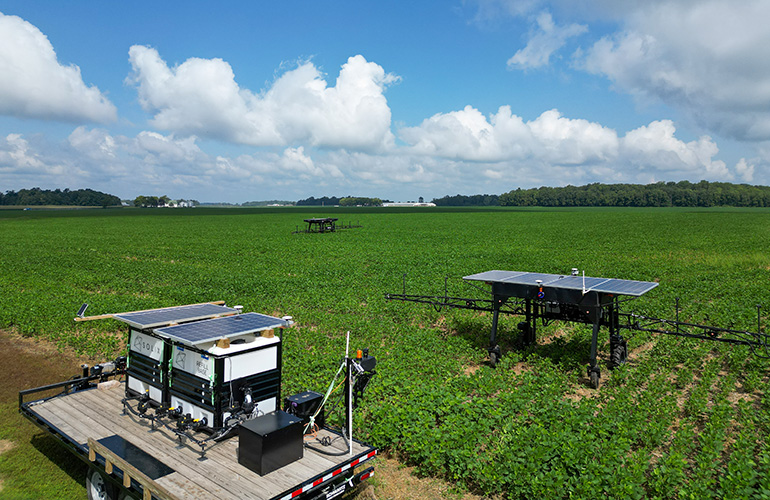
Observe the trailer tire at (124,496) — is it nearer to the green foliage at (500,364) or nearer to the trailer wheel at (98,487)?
the trailer wheel at (98,487)

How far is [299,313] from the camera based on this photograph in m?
19.1

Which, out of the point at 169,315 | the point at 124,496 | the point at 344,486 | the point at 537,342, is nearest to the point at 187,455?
the point at 124,496

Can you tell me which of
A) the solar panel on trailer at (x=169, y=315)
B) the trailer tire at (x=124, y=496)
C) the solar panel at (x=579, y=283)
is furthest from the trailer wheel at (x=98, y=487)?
the solar panel at (x=579, y=283)

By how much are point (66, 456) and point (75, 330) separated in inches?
382

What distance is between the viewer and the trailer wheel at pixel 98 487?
698cm

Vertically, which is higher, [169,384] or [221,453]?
[169,384]

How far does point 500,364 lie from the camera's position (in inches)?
517

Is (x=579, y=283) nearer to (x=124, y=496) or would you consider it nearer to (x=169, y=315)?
(x=169, y=315)

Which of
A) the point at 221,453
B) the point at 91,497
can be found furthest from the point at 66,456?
the point at 221,453

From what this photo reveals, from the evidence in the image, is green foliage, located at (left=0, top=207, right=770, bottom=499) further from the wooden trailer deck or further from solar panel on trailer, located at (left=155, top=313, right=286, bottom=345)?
solar panel on trailer, located at (left=155, top=313, right=286, bottom=345)

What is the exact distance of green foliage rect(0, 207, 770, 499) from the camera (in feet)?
24.6

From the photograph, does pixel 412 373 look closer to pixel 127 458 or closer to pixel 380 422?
pixel 380 422

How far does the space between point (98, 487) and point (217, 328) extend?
303 centimetres

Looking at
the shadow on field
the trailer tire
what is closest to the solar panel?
the shadow on field
